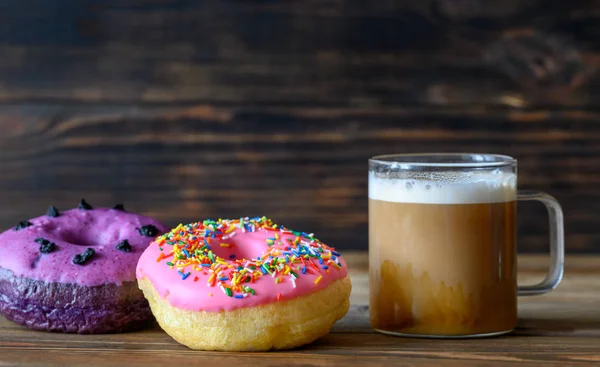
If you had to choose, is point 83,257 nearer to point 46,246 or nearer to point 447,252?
point 46,246

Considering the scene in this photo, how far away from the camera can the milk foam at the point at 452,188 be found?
1.17 meters

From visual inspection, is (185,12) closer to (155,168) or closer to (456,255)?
(155,168)

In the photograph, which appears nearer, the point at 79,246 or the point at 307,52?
the point at 79,246

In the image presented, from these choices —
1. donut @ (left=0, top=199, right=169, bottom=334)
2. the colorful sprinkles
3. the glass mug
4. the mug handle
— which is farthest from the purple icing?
the mug handle

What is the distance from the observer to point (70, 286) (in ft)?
3.95

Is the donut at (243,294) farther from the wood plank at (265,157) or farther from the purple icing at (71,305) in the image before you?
the wood plank at (265,157)

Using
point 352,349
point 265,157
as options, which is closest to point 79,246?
point 352,349

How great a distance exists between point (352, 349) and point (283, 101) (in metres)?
1.27

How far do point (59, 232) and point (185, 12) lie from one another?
1.09 m

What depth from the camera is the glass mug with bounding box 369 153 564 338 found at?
3.85 ft

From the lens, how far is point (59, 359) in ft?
3.51

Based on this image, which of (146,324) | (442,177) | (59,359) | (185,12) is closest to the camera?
(59,359)

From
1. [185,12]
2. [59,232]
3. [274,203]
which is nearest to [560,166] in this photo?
[274,203]

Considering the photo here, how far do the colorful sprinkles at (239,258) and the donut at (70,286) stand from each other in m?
0.09
